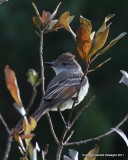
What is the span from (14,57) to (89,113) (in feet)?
5.19

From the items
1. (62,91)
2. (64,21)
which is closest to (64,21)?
(64,21)

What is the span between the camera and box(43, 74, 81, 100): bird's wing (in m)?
4.64

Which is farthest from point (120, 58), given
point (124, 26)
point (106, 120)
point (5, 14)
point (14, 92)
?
point (14, 92)

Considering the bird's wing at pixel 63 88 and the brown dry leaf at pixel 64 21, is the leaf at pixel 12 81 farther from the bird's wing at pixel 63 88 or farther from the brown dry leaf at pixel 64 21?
the bird's wing at pixel 63 88

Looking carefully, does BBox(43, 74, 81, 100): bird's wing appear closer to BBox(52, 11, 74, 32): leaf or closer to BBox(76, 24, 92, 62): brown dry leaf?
BBox(52, 11, 74, 32): leaf

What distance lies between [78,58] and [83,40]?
570cm

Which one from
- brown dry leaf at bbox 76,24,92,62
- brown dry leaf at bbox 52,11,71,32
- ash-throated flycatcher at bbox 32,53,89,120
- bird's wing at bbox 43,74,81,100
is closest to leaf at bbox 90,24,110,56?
brown dry leaf at bbox 76,24,92,62

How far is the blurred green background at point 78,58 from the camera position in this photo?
8.06m

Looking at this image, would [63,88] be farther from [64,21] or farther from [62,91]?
[64,21]

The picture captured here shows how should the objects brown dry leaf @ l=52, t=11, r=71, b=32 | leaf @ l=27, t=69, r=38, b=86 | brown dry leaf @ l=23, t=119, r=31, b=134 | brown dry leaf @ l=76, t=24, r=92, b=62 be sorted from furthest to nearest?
brown dry leaf @ l=52, t=11, r=71, b=32, brown dry leaf @ l=76, t=24, r=92, b=62, brown dry leaf @ l=23, t=119, r=31, b=134, leaf @ l=27, t=69, r=38, b=86

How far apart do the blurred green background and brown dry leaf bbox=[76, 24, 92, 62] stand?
5.48 metres

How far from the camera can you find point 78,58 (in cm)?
793

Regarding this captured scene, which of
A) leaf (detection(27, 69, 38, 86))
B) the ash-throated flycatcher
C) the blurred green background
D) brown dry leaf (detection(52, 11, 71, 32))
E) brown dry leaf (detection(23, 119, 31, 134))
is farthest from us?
the blurred green background

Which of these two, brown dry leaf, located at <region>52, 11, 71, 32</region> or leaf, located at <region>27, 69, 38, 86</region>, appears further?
brown dry leaf, located at <region>52, 11, 71, 32</region>
